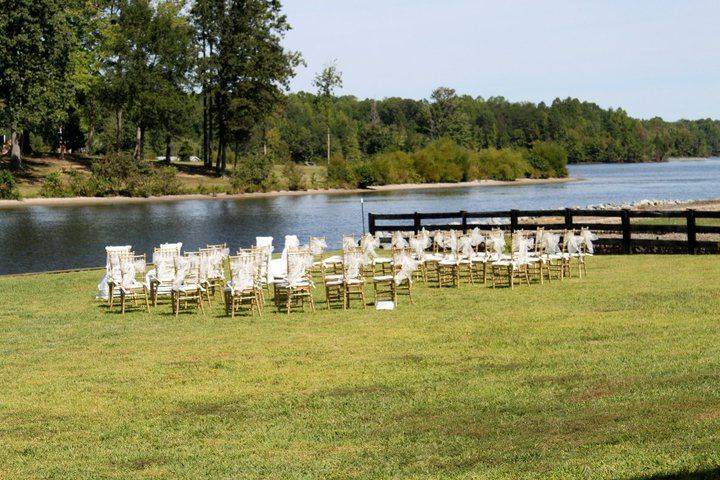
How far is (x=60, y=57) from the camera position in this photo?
75938mm

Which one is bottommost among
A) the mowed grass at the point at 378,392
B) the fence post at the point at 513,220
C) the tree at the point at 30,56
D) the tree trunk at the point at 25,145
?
the mowed grass at the point at 378,392

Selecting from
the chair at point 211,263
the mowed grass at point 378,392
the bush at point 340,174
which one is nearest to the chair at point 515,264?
the mowed grass at point 378,392

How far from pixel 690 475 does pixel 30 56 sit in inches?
2945

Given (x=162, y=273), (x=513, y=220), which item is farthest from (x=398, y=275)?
(x=513, y=220)

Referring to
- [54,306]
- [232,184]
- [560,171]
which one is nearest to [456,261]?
[54,306]

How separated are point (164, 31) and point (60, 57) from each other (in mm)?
21242

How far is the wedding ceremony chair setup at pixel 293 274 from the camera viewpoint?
19.3 meters

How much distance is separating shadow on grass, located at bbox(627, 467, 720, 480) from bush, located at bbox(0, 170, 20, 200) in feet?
251

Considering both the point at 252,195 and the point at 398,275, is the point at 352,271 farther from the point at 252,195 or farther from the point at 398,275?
the point at 252,195

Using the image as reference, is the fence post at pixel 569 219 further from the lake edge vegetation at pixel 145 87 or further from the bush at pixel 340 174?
the bush at pixel 340 174

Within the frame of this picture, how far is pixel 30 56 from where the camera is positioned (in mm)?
74438

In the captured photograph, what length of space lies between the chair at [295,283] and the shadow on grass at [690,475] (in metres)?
11.9

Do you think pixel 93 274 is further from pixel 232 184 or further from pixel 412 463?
pixel 232 184

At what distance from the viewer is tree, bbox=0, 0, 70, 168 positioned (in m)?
73.2
